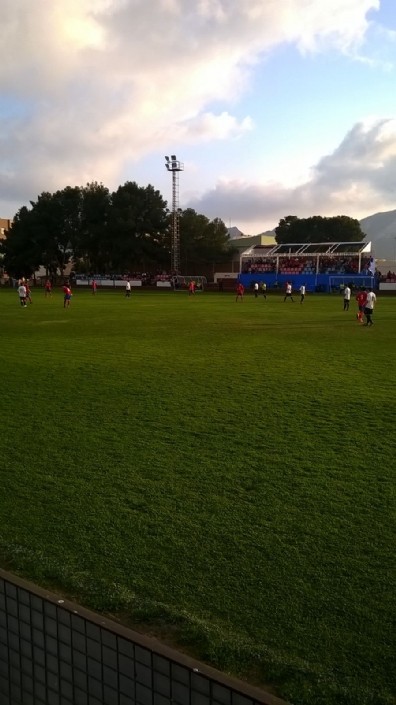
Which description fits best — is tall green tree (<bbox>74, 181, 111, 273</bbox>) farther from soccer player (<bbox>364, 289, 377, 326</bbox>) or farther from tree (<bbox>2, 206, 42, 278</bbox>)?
soccer player (<bbox>364, 289, 377, 326</bbox>)

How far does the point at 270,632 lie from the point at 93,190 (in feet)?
245

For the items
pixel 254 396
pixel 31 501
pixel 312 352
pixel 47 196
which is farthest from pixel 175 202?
pixel 31 501

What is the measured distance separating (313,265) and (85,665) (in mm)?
55353

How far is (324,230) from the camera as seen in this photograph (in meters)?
84.6

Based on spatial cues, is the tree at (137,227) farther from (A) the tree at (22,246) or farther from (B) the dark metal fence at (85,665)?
(B) the dark metal fence at (85,665)

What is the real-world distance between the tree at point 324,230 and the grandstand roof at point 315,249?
987 inches

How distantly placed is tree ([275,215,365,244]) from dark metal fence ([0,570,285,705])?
280 feet

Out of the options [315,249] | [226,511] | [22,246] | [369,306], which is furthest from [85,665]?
[22,246]

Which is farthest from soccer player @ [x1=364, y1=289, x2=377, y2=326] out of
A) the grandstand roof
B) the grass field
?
the grandstand roof

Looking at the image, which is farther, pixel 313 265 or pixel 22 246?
pixel 22 246

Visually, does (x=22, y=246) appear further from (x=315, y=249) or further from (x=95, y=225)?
(x=315, y=249)

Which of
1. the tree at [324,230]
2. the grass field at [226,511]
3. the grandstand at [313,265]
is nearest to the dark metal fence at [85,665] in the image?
the grass field at [226,511]

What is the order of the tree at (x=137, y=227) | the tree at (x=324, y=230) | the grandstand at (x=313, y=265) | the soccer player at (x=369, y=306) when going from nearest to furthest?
the soccer player at (x=369, y=306) → the grandstand at (x=313, y=265) → the tree at (x=137, y=227) → the tree at (x=324, y=230)

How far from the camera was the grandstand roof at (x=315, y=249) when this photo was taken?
175 feet
